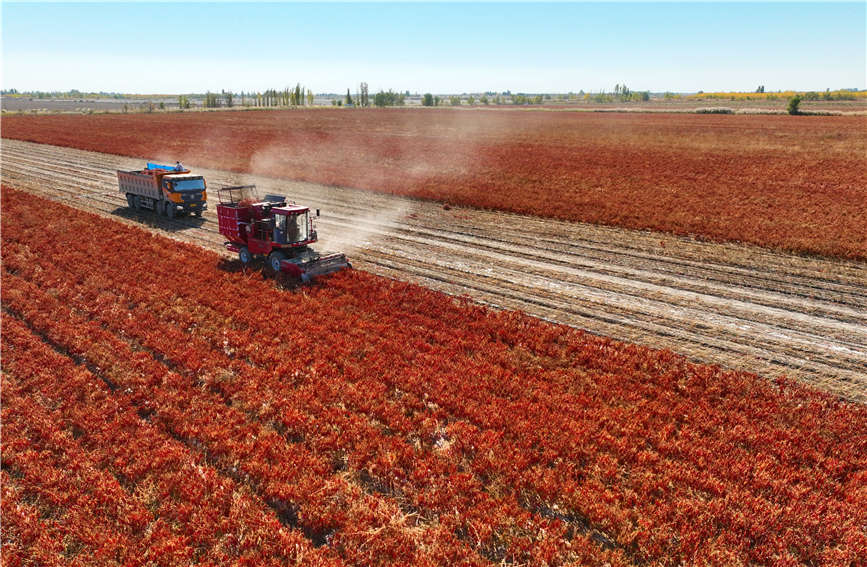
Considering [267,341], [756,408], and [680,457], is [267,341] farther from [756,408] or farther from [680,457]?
[756,408]

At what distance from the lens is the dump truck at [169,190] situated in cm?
2558

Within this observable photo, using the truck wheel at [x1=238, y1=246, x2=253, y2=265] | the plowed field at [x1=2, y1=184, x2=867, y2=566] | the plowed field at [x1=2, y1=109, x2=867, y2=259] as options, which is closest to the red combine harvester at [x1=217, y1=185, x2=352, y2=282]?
the truck wheel at [x1=238, y1=246, x2=253, y2=265]

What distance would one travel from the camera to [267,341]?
1338 centimetres

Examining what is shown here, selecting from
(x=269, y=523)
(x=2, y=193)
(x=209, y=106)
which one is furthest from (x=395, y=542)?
(x=209, y=106)

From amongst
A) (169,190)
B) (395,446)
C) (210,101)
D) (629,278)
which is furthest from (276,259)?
(210,101)

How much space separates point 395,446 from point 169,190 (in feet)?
73.6

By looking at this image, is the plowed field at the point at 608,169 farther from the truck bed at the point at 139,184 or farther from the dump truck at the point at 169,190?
the truck bed at the point at 139,184

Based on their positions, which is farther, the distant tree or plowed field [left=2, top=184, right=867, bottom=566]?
the distant tree

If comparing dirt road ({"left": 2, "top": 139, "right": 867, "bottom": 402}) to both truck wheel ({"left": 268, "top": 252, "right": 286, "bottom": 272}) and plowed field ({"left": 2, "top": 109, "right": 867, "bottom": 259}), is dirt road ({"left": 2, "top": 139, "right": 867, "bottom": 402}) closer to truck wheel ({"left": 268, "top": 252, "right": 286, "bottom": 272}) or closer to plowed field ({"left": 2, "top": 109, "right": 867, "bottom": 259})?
plowed field ({"left": 2, "top": 109, "right": 867, "bottom": 259})

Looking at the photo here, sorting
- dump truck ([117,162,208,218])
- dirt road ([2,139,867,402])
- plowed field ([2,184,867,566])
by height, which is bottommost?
plowed field ([2,184,867,566])

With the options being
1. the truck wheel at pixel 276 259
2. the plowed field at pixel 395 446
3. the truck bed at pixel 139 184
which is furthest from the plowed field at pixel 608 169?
the plowed field at pixel 395 446

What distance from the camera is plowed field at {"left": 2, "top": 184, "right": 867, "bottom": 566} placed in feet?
25.0

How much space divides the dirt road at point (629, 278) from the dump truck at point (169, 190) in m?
0.81

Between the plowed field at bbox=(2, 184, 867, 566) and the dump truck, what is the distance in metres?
11.8
